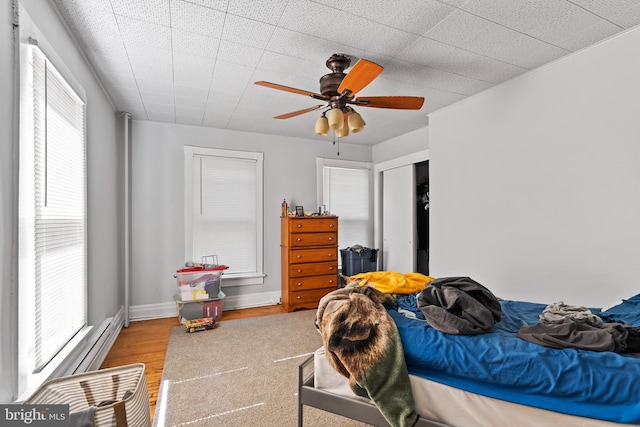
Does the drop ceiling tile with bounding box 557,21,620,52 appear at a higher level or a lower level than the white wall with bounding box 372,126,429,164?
higher

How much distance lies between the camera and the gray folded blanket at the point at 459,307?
1501 mm

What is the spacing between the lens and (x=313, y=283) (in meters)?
4.15

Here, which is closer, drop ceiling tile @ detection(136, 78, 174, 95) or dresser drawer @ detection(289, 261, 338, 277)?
drop ceiling tile @ detection(136, 78, 174, 95)

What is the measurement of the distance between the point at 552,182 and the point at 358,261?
2.69 meters

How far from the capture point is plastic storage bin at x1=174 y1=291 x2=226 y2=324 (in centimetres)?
355

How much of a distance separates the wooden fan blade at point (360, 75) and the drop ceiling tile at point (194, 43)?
0.94 meters

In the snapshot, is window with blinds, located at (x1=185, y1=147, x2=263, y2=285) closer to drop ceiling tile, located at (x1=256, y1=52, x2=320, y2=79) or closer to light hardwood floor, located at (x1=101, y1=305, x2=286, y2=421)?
light hardwood floor, located at (x1=101, y1=305, x2=286, y2=421)

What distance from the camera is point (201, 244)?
4035 mm

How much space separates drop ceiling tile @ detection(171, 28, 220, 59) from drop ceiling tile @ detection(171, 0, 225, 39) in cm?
5

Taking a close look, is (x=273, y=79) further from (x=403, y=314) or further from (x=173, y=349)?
(x=173, y=349)

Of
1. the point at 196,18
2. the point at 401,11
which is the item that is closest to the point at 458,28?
the point at 401,11

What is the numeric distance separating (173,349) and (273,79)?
264cm

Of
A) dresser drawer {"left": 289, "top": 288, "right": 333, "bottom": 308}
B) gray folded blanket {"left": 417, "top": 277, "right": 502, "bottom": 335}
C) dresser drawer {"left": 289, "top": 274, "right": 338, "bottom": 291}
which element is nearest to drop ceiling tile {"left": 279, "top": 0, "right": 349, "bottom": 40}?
gray folded blanket {"left": 417, "top": 277, "right": 502, "bottom": 335}

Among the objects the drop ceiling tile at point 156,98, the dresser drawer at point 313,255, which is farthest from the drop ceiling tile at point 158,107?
the dresser drawer at point 313,255
